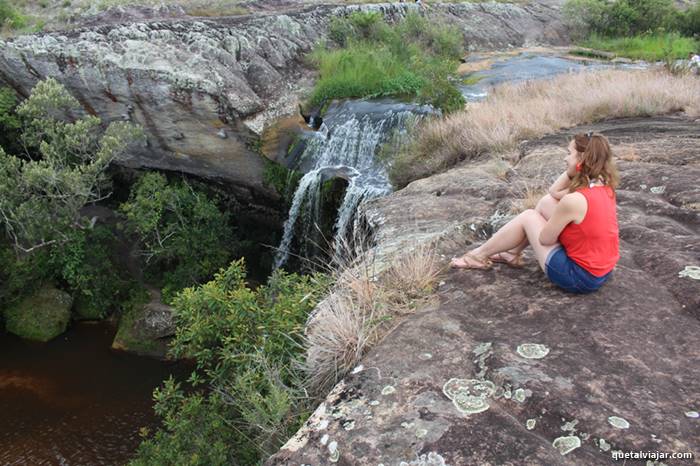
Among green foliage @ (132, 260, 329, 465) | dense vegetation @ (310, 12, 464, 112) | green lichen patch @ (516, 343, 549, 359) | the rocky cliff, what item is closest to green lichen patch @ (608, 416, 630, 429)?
green lichen patch @ (516, 343, 549, 359)

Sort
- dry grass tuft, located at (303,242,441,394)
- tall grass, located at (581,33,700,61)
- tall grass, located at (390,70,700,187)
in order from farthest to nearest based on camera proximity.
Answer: tall grass, located at (581,33,700,61)
tall grass, located at (390,70,700,187)
dry grass tuft, located at (303,242,441,394)

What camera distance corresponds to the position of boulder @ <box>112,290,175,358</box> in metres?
11.7

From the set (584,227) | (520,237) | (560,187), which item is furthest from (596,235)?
(560,187)

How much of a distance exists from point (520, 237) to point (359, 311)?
1.44 metres

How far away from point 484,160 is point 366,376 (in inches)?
234

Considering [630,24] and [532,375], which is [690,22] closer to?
[630,24]

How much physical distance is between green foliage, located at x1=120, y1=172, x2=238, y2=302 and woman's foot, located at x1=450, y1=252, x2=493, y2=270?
29.2 feet

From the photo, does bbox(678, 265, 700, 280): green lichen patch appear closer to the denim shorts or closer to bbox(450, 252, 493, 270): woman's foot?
the denim shorts

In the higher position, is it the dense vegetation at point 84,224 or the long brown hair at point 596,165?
the long brown hair at point 596,165

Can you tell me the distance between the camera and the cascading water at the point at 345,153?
11.3m

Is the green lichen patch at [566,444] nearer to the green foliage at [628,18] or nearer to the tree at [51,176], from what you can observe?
the tree at [51,176]

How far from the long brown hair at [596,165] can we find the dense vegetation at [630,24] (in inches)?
794

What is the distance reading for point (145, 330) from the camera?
11.9 metres

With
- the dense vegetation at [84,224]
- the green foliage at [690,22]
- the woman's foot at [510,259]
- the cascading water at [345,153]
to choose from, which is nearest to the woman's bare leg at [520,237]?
the woman's foot at [510,259]
